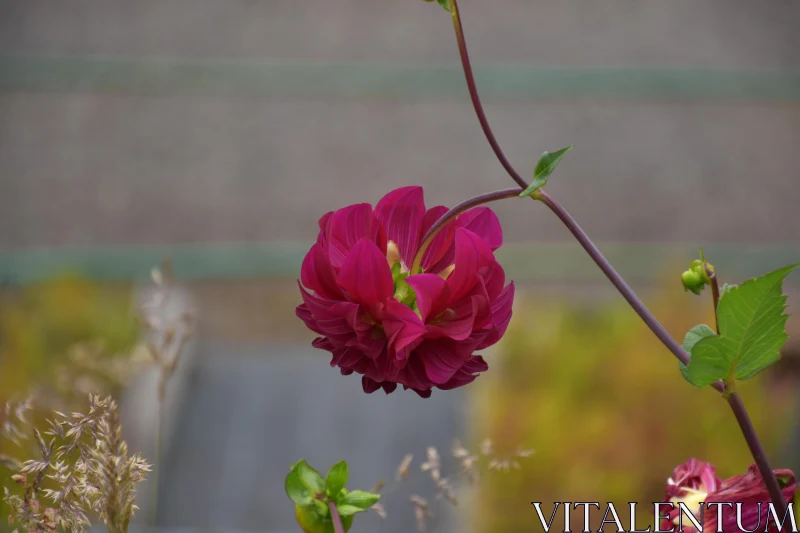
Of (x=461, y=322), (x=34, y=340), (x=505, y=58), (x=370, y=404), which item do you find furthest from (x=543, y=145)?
(x=461, y=322)

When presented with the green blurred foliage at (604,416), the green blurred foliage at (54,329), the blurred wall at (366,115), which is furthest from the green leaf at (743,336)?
the blurred wall at (366,115)

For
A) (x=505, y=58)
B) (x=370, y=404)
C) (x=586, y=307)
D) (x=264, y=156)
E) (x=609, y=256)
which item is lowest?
(x=370, y=404)

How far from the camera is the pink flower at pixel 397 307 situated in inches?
10.4

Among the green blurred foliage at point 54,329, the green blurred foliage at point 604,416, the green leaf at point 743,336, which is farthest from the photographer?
the green blurred foliage at point 54,329

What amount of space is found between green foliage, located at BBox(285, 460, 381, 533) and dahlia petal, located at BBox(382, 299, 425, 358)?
6cm

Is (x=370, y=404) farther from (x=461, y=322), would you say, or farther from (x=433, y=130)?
(x=461, y=322)

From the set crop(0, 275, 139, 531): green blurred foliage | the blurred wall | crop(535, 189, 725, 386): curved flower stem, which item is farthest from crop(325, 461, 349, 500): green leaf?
the blurred wall

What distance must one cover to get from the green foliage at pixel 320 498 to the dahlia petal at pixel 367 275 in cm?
6

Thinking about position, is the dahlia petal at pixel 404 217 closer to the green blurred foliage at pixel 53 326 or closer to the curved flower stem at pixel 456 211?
the curved flower stem at pixel 456 211

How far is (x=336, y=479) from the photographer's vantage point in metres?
0.29

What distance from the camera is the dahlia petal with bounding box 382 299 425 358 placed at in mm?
259

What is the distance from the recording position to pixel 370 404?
1562 millimetres

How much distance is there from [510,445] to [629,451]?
6.5 inches

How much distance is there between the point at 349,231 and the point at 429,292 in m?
0.04
